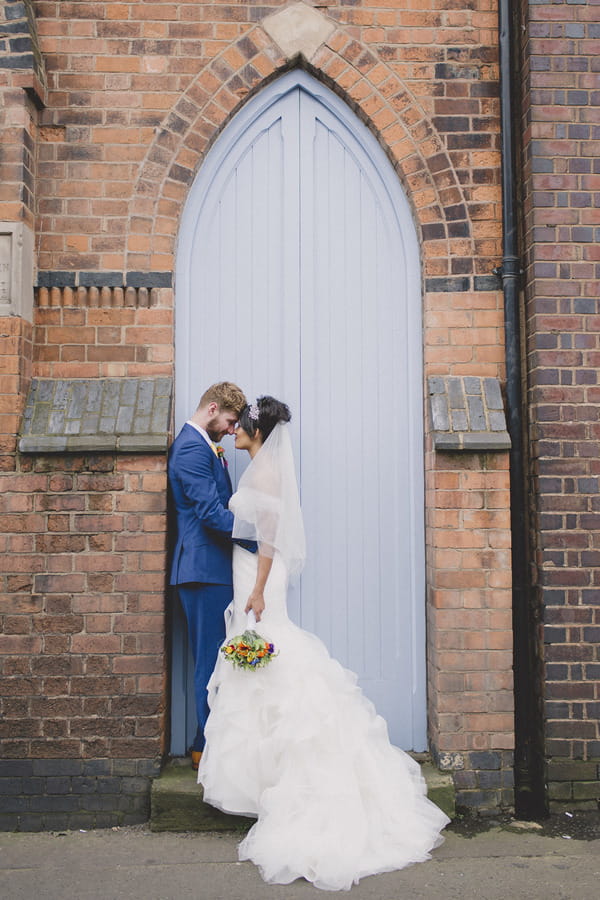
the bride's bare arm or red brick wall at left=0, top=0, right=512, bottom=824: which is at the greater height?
red brick wall at left=0, top=0, right=512, bottom=824

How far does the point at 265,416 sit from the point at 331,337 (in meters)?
0.76

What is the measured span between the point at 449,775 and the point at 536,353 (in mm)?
2321

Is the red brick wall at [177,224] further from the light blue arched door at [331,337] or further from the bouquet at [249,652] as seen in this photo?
the bouquet at [249,652]

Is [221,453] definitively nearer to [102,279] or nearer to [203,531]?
[203,531]

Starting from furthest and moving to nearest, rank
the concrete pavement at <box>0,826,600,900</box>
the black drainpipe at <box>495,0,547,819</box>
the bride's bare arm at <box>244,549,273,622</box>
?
1. the black drainpipe at <box>495,0,547,819</box>
2. the bride's bare arm at <box>244,549,273,622</box>
3. the concrete pavement at <box>0,826,600,900</box>

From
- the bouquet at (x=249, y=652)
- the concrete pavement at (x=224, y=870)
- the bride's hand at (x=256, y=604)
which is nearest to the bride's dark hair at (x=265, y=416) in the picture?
the bride's hand at (x=256, y=604)

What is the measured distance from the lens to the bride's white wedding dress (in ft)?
11.6

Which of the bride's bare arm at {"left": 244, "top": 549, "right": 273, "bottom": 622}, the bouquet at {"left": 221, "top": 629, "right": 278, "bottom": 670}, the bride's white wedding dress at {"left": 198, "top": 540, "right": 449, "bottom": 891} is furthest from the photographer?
the bride's bare arm at {"left": 244, "top": 549, "right": 273, "bottom": 622}

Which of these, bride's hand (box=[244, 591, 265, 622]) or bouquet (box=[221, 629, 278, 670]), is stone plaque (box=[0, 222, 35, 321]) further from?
bouquet (box=[221, 629, 278, 670])

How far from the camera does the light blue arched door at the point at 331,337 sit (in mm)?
4523

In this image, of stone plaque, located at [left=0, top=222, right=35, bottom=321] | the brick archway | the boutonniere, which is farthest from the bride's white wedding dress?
the brick archway

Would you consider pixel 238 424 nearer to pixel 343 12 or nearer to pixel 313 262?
pixel 313 262

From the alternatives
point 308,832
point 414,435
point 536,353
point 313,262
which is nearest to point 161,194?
point 313,262

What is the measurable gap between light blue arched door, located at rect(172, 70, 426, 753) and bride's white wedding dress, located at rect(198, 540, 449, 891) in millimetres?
490
